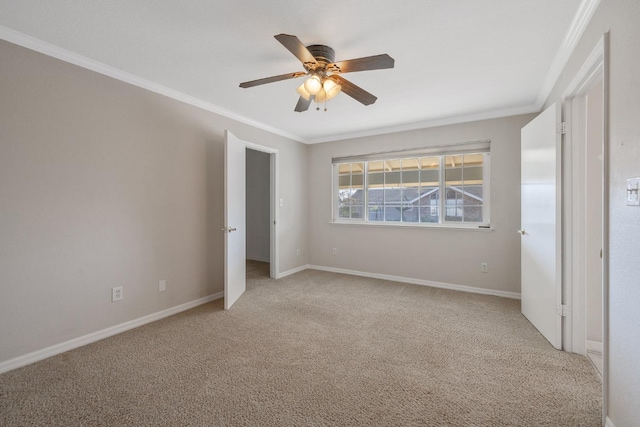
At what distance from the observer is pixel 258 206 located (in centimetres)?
617

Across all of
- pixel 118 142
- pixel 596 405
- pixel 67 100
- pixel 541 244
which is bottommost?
pixel 596 405

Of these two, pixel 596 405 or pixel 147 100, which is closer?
pixel 596 405

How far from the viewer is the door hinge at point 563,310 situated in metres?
2.22

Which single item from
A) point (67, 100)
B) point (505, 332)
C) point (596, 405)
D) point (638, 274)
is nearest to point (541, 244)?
point (505, 332)

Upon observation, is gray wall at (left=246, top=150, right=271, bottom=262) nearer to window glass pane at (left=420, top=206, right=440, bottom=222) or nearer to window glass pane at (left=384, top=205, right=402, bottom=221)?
window glass pane at (left=384, top=205, right=402, bottom=221)

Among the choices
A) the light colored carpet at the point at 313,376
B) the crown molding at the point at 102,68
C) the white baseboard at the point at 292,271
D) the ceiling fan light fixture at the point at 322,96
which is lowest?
the light colored carpet at the point at 313,376

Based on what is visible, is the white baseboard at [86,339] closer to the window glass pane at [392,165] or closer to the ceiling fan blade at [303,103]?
the ceiling fan blade at [303,103]

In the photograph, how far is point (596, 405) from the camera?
1.63 meters

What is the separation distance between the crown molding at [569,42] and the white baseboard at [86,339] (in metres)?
4.12

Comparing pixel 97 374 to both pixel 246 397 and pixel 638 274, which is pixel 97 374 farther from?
pixel 638 274

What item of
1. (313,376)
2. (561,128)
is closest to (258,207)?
(313,376)

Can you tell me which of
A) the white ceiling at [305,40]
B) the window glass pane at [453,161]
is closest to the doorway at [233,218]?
the white ceiling at [305,40]

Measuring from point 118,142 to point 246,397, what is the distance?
2432 millimetres

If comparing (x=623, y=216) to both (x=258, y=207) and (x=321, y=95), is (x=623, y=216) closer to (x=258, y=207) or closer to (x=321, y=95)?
(x=321, y=95)
